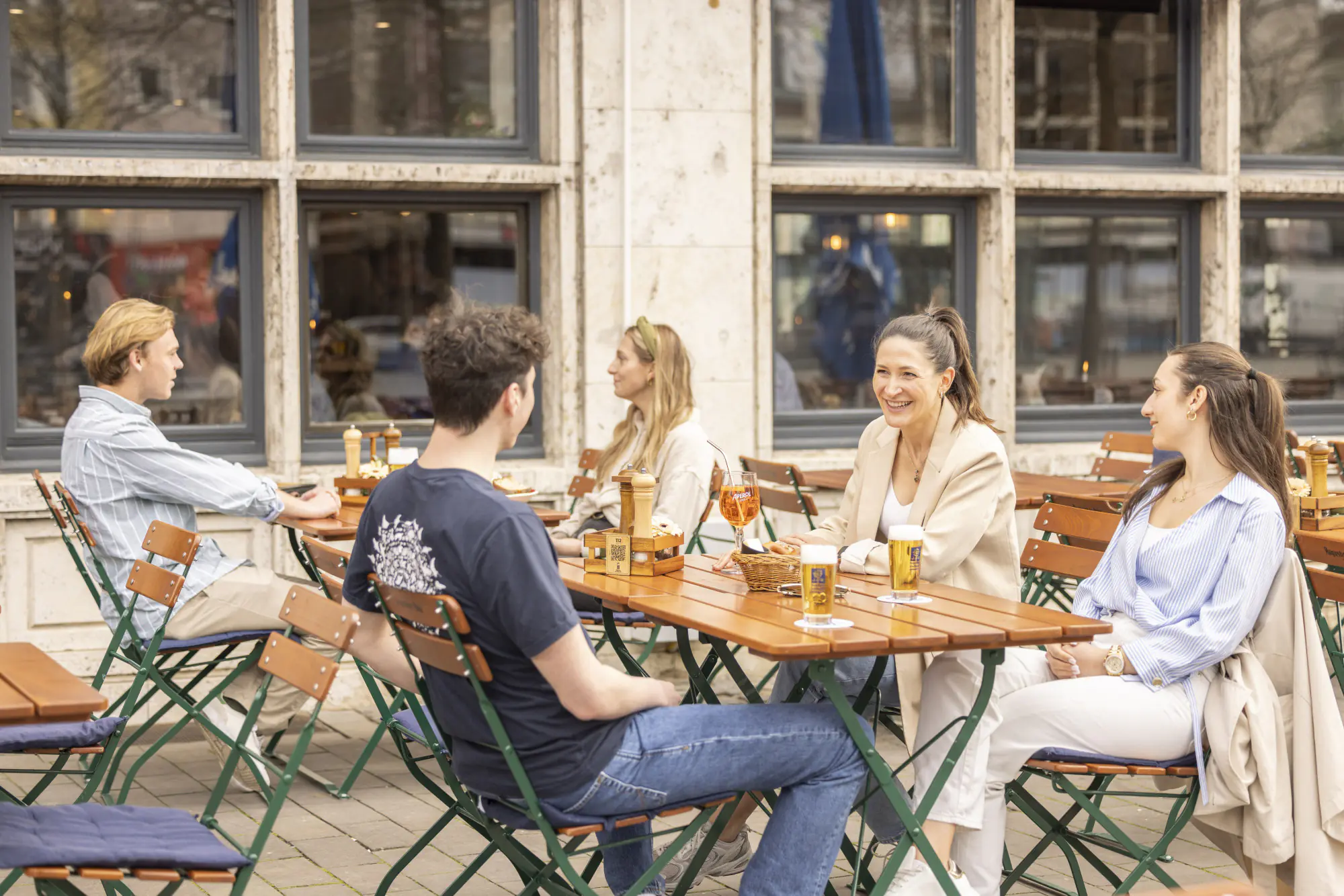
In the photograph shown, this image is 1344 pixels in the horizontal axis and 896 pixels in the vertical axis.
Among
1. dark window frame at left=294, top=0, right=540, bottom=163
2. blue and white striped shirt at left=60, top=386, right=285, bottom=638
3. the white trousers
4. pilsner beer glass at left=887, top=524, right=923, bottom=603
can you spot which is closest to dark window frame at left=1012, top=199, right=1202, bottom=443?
dark window frame at left=294, top=0, right=540, bottom=163

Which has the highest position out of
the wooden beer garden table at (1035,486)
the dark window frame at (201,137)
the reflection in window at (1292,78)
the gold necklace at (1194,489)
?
the reflection in window at (1292,78)

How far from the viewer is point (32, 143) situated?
6.69m

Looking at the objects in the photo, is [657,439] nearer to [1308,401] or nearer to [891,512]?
[891,512]

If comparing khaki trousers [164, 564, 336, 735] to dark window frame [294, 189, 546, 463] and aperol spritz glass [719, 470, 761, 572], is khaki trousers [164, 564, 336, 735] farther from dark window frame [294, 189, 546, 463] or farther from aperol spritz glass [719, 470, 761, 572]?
dark window frame [294, 189, 546, 463]

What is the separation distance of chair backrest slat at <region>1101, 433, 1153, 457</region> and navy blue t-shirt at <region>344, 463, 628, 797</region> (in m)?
4.70

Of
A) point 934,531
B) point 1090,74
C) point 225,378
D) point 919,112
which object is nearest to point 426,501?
point 934,531

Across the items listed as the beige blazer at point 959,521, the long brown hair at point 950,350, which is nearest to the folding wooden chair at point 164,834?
the beige blazer at point 959,521

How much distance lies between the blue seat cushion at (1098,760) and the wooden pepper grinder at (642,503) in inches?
43.1

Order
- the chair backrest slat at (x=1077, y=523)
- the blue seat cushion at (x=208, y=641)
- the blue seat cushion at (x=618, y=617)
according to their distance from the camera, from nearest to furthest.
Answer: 1. the chair backrest slat at (x=1077, y=523)
2. the blue seat cushion at (x=208, y=641)
3. the blue seat cushion at (x=618, y=617)

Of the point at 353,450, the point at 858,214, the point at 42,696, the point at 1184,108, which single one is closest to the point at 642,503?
the point at 42,696

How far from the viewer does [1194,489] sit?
4.12m

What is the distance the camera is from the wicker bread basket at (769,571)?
13.0ft

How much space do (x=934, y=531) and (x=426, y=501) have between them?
4.64 feet

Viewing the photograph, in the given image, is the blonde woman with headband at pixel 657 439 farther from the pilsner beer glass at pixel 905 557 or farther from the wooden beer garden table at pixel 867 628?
the pilsner beer glass at pixel 905 557
